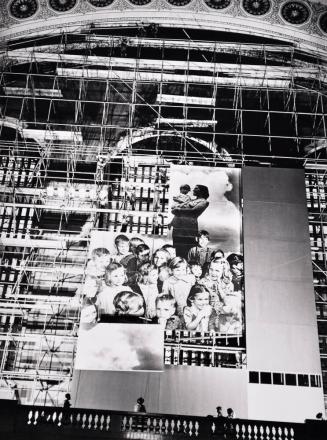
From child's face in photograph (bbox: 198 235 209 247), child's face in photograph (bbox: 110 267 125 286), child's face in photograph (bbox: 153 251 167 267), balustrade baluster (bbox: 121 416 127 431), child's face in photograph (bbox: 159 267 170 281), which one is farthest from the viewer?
child's face in photograph (bbox: 198 235 209 247)

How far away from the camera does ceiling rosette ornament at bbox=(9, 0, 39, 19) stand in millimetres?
18391

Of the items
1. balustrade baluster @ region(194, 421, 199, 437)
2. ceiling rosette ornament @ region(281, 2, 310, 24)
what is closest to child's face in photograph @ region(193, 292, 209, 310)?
balustrade baluster @ region(194, 421, 199, 437)

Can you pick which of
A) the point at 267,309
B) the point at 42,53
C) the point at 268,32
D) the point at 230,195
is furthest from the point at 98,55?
the point at 267,309

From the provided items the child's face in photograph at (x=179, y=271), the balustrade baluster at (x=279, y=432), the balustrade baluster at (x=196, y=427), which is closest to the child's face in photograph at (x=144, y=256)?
the child's face in photograph at (x=179, y=271)

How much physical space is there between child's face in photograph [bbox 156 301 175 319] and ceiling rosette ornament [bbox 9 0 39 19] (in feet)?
36.3

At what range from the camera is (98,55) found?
60.5 feet

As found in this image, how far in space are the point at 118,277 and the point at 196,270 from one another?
205 cm

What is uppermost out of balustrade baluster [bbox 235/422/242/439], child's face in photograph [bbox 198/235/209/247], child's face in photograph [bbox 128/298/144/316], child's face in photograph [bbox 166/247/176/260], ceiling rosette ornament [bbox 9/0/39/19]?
ceiling rosette ornament [bbox 9/0/39/19]

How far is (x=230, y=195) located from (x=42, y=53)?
7.91 meters

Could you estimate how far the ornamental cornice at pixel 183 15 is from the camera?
1838 cm

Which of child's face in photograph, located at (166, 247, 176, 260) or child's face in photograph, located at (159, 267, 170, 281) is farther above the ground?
child's face in photograph, located at (166, 247, 176, 260)

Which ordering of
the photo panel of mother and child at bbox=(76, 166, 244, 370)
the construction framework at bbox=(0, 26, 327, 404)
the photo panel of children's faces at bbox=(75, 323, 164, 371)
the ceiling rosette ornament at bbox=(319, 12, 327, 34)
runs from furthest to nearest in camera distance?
the ceiling rosette ornament at bbox=(319, 12, 327, 34) → the construction framework at bbox=(0, 26, 327, 404) → the photo panel of mother and child at bbox=(76, 166, 244, 370) → the photo panel of children's faces at bbox=(75, 323, 164, 371)

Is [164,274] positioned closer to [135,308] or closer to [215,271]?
[135,308]

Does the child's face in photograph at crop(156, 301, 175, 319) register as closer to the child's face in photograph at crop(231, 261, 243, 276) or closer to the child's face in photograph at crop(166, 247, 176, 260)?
the child's face in photograph at crop(166, 247, 176, 260)
